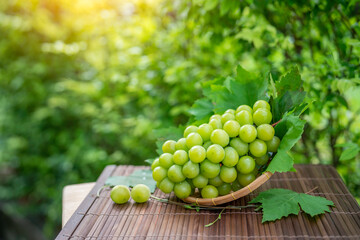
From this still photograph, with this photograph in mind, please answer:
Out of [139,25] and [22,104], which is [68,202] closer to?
[139,25]

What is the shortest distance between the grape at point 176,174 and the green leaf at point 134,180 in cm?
16

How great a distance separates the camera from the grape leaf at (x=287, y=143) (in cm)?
81

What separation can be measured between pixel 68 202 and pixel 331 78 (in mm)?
1070

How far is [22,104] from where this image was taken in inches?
116

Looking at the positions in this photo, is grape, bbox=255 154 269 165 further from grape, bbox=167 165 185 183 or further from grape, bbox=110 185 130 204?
grape, bbox=110 185 130 204

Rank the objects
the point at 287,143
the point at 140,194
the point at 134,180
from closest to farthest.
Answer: the point at 287,143 < the point at 140,194 < the point at 134,180

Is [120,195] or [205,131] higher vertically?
[205,131]

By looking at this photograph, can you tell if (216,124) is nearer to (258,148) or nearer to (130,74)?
(258,148)

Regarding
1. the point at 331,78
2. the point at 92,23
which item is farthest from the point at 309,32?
the point at 92,23

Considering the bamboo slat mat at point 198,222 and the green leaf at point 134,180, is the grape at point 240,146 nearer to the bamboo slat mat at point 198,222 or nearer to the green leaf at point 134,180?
the bamboo slat mat at point 198,222

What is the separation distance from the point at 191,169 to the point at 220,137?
12 cm

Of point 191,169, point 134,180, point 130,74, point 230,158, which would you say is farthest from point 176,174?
point 130,74

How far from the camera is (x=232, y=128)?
886 millimetres

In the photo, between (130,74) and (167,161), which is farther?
(130,74)
